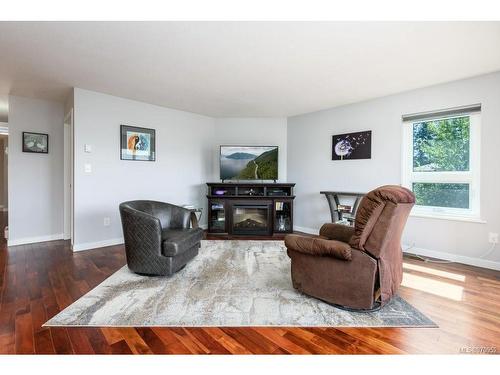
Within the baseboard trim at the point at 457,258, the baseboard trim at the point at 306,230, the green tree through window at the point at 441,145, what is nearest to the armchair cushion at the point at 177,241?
the baseboard trim at the point at 306,230

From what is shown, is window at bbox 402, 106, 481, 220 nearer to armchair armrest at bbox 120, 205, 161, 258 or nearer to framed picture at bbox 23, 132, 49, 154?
armchair armrest at bbox 120, 205, 161, 258

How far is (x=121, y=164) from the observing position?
3900 millimetres

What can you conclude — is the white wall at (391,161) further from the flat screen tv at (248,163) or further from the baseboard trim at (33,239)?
the baseboard trim at (33,239)

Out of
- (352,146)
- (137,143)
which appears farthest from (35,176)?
(352,146)

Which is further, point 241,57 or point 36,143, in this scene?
point 36,143

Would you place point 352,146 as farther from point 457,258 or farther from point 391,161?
point 457,258

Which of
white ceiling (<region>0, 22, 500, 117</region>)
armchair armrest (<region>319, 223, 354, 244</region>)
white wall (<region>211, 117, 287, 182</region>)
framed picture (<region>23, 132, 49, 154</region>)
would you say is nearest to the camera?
white ceiling (<region>0, 22, 500, 117</region>)

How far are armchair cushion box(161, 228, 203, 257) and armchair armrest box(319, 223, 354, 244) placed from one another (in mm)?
1444

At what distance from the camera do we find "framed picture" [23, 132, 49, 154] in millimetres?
3867

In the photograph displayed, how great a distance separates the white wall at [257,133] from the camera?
5.04 metres

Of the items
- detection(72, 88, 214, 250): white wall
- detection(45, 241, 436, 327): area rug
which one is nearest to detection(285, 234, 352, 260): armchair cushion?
detection(45, 241, 436, 327): area rug

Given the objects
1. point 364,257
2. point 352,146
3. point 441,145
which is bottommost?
point 364,257

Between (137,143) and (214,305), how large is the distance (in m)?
3.09

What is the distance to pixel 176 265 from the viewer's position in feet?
8.43
